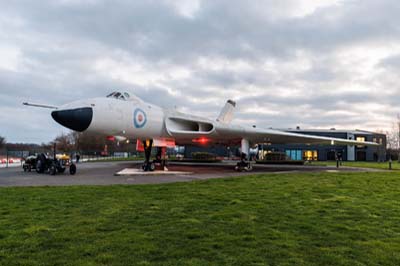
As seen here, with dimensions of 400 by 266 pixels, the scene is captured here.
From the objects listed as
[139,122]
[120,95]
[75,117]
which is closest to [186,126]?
[139,122]

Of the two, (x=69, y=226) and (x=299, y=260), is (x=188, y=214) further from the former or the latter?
(x=299, y=260)

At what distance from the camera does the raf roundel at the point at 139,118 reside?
639 inches

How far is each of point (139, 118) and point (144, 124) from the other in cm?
50

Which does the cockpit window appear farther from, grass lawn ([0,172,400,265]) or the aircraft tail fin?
the aircraft tail fin

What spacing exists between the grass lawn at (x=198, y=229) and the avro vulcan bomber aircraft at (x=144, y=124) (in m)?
5.69

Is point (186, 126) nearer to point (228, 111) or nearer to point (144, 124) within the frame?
point (144, 124)

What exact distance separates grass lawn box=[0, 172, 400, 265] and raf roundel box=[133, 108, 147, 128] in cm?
760

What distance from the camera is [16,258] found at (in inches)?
153

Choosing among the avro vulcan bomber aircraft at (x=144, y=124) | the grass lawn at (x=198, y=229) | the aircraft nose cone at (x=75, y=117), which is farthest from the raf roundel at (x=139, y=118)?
the grass lawn at (x=198, y=229)

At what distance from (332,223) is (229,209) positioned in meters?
2.10

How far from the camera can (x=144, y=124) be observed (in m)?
16.9

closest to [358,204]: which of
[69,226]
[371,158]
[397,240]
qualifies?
[397,240]

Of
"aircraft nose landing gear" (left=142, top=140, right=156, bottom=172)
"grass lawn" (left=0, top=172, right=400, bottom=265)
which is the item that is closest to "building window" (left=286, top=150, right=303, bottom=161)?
"aircraft nose landing gear" (left=142, top=140, right=156, bottom=172)

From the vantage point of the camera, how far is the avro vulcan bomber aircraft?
14.0 metres
